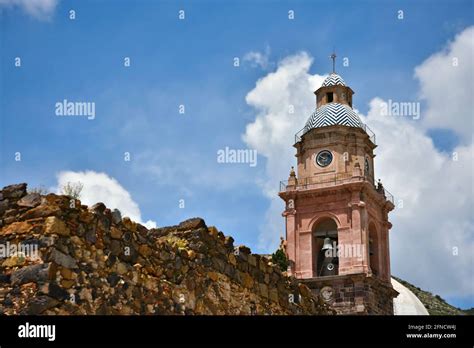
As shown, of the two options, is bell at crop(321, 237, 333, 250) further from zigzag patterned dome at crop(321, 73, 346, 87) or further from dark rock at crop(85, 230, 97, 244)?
dark rock at crop(85, 230, 97, 244)

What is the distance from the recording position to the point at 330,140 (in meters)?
42.6

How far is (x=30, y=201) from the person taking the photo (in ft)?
25.1

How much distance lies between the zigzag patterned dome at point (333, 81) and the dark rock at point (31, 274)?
128 feet

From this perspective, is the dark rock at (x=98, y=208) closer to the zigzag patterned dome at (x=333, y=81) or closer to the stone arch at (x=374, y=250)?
the stone arch at (x=374, y=250)

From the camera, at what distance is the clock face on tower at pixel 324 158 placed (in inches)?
1660

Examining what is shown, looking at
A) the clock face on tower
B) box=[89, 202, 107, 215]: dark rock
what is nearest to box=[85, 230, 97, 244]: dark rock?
box=[89, 202, 107, 215]: dark rock

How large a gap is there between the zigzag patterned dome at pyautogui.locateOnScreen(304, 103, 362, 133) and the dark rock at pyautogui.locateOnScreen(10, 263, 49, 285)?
36.3 m

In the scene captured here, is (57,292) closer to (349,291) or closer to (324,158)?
(349,291)

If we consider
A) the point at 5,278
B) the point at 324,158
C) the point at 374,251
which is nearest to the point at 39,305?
the point at 5,278

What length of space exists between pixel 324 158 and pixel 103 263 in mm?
34959

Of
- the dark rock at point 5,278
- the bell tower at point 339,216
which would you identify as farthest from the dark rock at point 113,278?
the bell tower at point 339,216

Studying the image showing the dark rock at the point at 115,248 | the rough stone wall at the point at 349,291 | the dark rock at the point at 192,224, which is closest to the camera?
the dark rock at the point at 115,248
